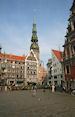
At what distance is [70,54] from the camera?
26.8 meters

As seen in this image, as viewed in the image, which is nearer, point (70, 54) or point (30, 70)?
point (70, 54)

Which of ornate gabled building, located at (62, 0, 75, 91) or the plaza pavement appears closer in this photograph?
Answer: the plaza pavement

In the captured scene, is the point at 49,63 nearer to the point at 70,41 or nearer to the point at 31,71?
the point at 31,71

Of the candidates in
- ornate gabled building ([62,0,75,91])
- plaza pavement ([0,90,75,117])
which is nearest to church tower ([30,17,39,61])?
ornate gabled building ([62,0,75,91])

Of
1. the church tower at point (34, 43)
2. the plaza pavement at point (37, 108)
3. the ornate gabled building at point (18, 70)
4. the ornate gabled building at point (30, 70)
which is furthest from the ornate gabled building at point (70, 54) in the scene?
the church tower at point (34, 43)

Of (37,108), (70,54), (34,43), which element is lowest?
(37,108)

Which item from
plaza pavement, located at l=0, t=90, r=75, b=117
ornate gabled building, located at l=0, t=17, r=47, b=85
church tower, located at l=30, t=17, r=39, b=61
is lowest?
plaza pavement, located at l=0, t=90, r=75, b=117

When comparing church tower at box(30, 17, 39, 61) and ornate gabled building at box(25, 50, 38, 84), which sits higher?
church tower at box(30, 17, 39, 61)

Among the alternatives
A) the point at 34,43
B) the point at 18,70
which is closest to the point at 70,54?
the point at 18,70

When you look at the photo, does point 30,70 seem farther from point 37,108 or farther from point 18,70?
point 37,108

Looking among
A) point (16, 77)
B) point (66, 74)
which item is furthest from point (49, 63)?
point (66, 74)

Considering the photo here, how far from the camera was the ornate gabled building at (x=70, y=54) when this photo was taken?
2591cm

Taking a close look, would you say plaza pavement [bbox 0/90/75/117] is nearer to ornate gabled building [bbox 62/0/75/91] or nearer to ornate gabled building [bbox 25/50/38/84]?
ornate gabled building [bbox 62/0/75/91]

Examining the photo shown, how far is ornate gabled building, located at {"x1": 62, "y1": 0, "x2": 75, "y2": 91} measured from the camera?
25909 millimetres
